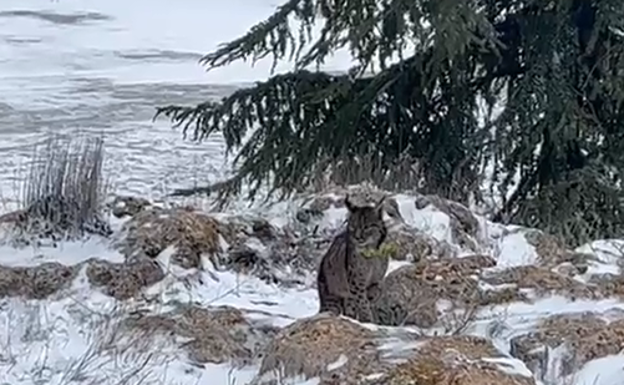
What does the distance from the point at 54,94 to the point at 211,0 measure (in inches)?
357

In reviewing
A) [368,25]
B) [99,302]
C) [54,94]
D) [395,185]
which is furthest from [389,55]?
[54,94]

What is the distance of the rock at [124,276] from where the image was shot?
486 centimetres

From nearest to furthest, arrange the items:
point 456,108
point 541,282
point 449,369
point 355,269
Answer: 1. point 449,369
2. point 355,269
3. point 541,282
4. point 456,108

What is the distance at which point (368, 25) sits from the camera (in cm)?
749

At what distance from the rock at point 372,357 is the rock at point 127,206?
2172 millimetres

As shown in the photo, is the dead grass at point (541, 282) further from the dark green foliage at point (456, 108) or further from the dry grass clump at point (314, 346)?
the dark green foliage at point (456, 108)

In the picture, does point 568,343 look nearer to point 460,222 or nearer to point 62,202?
point 460,222

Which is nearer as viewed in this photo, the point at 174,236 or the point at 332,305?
the point at 332,305

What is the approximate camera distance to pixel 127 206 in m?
6.08

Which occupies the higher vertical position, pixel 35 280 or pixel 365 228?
pixel 365 228

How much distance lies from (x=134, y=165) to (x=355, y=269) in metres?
7.82

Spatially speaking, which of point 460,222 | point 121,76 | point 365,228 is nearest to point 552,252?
point 460,222

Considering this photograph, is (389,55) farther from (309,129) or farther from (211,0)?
(211,0)

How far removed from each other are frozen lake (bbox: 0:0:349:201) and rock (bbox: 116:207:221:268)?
2.91 metres
